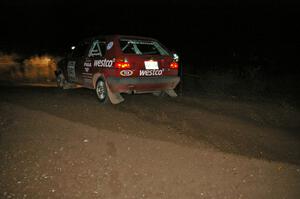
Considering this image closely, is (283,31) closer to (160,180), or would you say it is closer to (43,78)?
(43,78)

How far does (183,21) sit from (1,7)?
2626cm

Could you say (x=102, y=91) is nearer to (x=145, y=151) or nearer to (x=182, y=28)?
(x=145, y=151)

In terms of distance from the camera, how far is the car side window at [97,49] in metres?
7.98

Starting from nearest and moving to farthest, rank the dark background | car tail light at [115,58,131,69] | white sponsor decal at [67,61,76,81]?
car tail light at [115,58,131,69] → white sponsor decal at [67,61,76,81] → the dark background

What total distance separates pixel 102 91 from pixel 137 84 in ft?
3.13

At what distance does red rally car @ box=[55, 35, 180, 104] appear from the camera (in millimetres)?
7266

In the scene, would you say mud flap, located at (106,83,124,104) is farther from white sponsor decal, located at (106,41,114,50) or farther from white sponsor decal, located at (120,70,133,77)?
white sponsor decal, located at (106,41,114,50)

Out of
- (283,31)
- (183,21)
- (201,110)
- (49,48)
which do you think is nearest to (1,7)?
(49,48)

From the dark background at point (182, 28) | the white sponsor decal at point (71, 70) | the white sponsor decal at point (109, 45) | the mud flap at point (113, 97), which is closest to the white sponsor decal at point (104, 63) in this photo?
the white sponsor decal at point (109, 45)

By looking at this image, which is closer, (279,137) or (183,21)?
(279,137)

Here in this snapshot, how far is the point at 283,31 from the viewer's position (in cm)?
2644

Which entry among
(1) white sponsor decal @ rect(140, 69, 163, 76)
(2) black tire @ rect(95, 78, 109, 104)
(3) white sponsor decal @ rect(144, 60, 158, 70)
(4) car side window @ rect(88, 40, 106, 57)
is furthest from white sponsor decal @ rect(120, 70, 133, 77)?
(4) car side window @ rect(88, 40, 106, 57)

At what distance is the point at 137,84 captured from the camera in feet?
24.2

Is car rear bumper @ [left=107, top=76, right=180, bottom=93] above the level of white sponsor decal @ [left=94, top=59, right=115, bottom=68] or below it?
below
